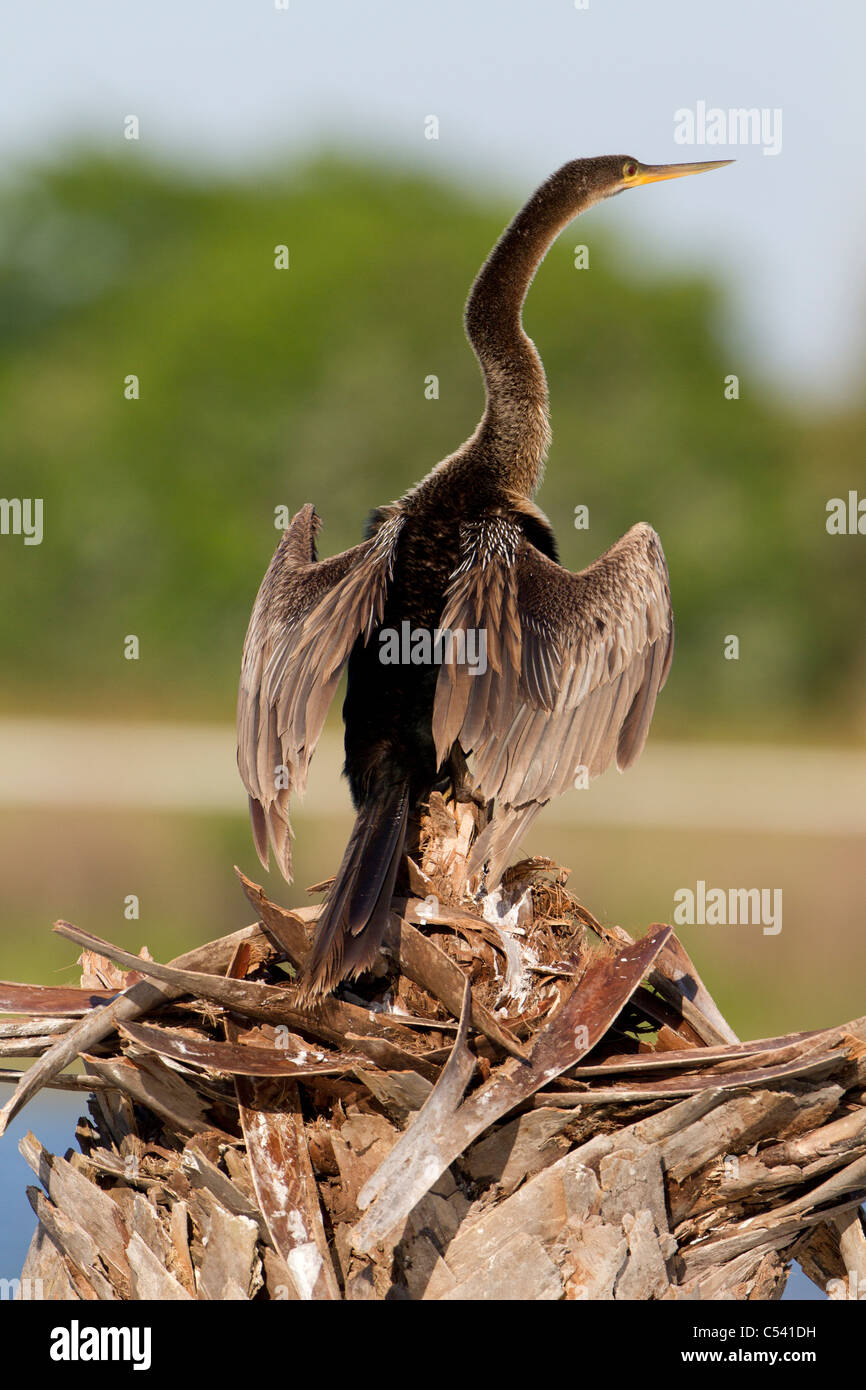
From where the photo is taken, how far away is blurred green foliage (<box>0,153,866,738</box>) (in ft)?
35.1

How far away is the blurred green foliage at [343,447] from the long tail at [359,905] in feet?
24.6

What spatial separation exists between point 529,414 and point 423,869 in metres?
1.24

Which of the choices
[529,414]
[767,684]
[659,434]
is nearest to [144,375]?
[659,434]

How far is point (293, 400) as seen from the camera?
40.0ft

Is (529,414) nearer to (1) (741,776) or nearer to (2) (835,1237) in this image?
(2) (835,1237)

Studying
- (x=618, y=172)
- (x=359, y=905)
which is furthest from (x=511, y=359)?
(x=359, y=905)

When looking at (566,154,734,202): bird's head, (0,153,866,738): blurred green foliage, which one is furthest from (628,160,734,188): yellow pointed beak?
(0,153,866,738): blurred green foliage

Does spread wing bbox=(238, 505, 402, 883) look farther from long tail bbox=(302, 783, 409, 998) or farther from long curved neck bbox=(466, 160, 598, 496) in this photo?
long curved neck bbox=(466, 160, 598, 496)

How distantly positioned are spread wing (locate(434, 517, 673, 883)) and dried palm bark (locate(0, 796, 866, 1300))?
0.38 metres

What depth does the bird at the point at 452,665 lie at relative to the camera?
2.86m

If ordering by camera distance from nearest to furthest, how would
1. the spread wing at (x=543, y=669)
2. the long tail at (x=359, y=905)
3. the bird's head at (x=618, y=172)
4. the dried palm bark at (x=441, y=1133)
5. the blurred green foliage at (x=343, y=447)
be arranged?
the dried palm bark at (x=441, y=1133)
the long tail at (x=359, y=905)
the spread wing at (x=543, y=669)
the bird's head at (x=618, y=172)
the blurred green foliage at (x=343, y=447)

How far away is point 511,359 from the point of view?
11.8 ft

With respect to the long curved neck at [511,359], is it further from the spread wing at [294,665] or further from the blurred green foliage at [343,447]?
the blurred green foliage at [343,447]

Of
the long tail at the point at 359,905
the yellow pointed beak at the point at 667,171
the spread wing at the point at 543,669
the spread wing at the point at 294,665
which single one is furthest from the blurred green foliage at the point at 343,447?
the long tail at the point at 359,905
